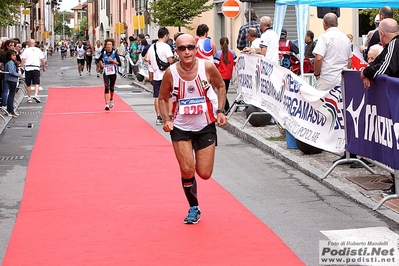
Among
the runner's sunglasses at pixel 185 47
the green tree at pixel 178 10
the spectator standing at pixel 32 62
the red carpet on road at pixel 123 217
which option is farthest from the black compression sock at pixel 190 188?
the green tree at pixel 178 10

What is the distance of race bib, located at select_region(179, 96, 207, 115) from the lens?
806 cm

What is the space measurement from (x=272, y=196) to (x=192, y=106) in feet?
6.60

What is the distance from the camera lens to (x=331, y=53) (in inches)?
472

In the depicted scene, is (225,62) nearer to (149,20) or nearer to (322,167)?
(322,167)

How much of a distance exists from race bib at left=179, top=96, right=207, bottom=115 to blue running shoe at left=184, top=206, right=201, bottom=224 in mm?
933

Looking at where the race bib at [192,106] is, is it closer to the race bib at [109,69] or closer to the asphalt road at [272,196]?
the asphalt road at [272,196]

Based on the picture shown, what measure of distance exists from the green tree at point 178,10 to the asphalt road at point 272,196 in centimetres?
1898

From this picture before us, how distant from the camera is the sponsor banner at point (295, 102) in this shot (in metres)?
10.7

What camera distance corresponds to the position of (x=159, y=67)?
1692 cm

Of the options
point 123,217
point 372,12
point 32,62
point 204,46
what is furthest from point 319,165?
point 372,12

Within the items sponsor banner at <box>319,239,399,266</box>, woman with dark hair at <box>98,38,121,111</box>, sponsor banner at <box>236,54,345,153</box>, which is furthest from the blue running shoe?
woman with dark hair at <box>98,38,121,111</box>

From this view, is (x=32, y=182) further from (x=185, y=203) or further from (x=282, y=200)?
(x=282, y=200)

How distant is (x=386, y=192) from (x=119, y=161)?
4.58m

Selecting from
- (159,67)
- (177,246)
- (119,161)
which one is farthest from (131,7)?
(177,246)
